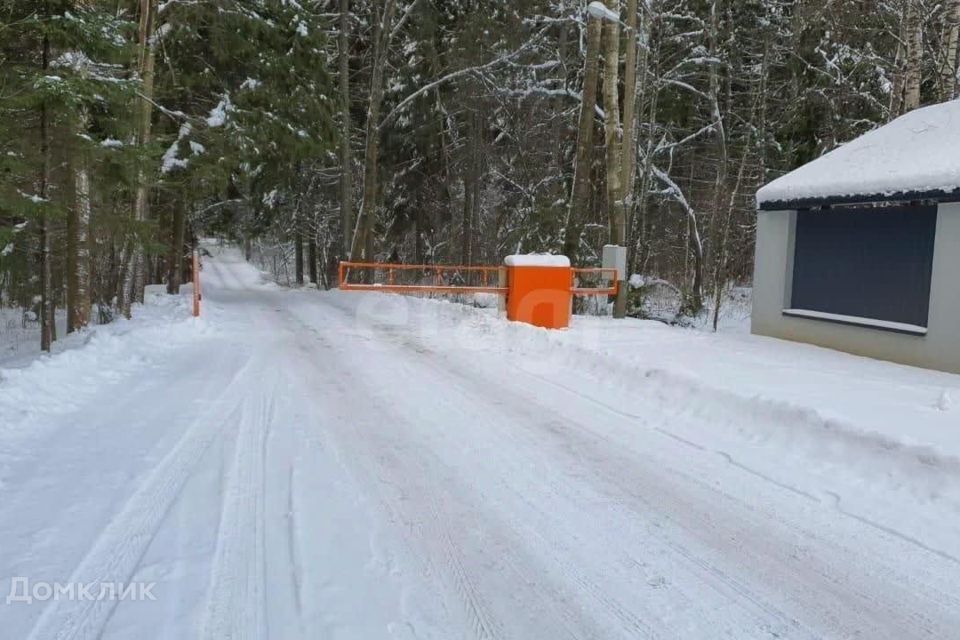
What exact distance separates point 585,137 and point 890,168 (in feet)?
27.6

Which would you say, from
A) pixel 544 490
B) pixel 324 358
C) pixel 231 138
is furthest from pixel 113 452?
pixel 231 138

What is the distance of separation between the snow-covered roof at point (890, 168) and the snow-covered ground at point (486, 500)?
A: 2.35 meters

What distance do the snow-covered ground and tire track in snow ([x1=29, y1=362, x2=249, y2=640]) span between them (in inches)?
0.6

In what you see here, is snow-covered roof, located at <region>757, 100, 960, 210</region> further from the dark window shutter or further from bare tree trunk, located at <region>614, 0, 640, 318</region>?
bare tree trunk, located at <region>614, 0, 640, 318</region>

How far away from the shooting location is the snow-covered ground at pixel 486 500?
3.21 meters

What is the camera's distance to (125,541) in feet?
12.4

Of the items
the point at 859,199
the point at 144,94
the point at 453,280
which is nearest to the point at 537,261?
the point at 859,199

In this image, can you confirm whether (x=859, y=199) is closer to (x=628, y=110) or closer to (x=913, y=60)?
(x=913, y=60)

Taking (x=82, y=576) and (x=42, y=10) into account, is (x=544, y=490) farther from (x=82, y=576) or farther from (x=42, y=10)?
(x=42, y=10)

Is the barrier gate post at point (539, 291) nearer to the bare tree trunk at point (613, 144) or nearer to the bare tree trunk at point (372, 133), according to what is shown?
the bare tree trunk at point (613, 144)

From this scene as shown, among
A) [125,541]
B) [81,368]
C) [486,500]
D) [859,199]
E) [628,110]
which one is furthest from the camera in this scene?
[628,110]

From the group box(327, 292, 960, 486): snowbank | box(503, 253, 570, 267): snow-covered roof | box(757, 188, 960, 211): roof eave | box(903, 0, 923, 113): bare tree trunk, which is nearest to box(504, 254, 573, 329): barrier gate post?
box(503, 253, 570, 267): snow-covered roof

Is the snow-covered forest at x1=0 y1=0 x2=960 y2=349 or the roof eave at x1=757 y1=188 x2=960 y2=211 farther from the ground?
the snow-covered forest at x1=0 y1=0 x2=960 y2=349

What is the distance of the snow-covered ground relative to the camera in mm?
3207
